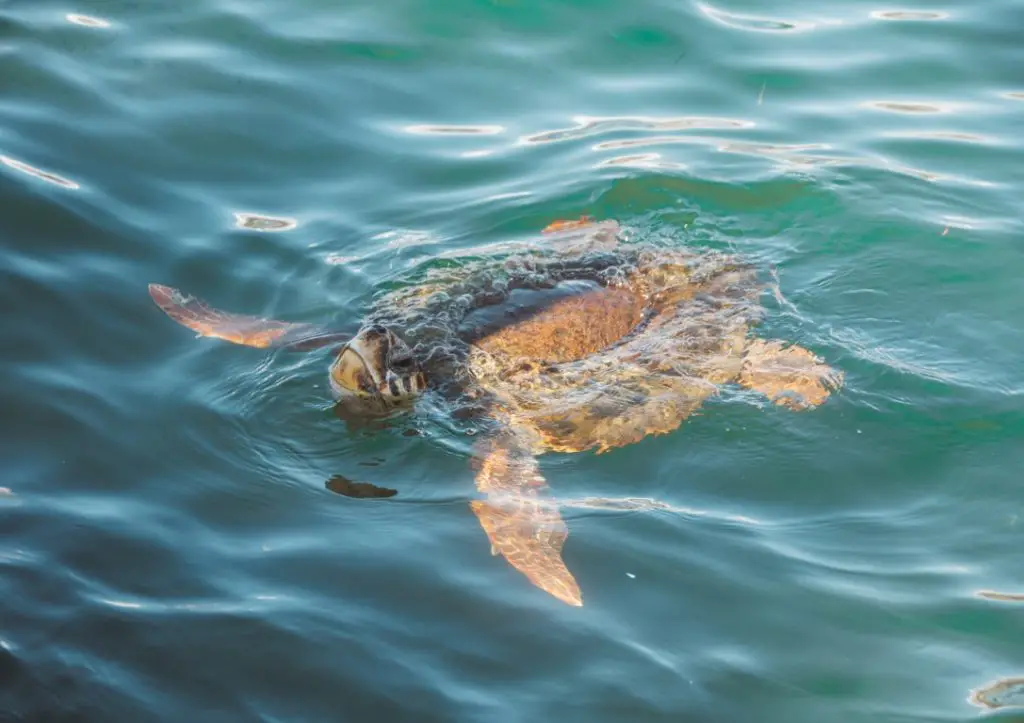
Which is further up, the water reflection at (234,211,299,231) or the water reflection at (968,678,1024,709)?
the water reflection at (234,211,299,231)

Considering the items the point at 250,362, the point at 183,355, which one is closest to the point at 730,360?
the point at 250,362

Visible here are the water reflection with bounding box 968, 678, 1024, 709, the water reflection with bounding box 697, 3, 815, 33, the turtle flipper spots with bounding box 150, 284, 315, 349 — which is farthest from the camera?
the water reflection with bounding box 697, 3, 815, 33

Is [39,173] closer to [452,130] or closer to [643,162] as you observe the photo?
[452,130]

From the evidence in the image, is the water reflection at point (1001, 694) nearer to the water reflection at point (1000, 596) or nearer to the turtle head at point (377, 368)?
the water reflection at point (1000, 596)

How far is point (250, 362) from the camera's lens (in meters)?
5.52

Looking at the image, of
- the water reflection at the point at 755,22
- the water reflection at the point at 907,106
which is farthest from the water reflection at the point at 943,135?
the water reflection at the point at 755,22

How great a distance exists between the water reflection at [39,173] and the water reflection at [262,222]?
1.11 metres

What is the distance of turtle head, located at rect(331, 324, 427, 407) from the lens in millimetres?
4996

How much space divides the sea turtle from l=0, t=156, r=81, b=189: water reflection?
1.43 metres

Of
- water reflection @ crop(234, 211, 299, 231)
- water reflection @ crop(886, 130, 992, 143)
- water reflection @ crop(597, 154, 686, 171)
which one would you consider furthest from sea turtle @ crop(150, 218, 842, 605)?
water reflection @ crop(886, 130, 992, 143)

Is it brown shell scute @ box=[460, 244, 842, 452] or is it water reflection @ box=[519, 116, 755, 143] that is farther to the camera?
water reflection @ box=[519, 116, 755, 143]

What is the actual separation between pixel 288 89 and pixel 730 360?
183 inches

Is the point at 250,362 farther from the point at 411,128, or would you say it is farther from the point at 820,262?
the point at 820,262

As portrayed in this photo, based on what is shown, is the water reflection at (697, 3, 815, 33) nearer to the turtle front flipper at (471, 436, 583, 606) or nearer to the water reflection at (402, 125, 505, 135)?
the water reflection at (402, 125, 505, 135)
